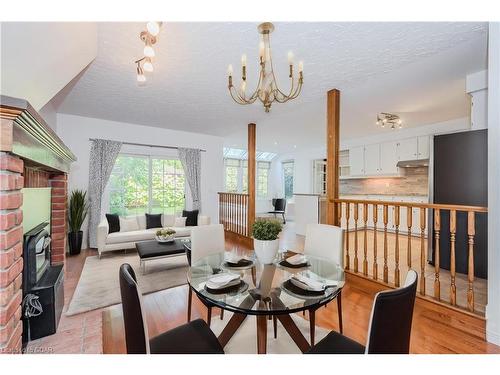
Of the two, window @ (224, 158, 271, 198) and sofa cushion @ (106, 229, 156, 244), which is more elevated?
window @ (224, 158, 271, 198)

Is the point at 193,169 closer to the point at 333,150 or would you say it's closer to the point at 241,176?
the point at 333,150

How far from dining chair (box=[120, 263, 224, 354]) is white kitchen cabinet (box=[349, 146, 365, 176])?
6.28 metres

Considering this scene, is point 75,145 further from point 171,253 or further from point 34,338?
point 34,338

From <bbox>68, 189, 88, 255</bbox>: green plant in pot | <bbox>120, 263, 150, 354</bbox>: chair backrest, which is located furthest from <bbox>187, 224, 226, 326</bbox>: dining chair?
<bbox>68, 189, 88, 255</bbox>: green plant in pot

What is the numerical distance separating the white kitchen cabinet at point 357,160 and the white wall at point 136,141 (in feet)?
12.6

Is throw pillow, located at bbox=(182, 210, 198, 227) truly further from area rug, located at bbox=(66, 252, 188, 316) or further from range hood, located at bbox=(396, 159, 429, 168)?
range hood, located at bbox=(396, 159, 429, 168)

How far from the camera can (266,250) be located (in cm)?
170

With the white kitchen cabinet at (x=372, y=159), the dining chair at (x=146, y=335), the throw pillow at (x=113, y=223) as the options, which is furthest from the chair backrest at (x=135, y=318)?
the white kitchen cabinet at (x=372, y=159)

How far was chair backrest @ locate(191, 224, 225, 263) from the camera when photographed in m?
2.19

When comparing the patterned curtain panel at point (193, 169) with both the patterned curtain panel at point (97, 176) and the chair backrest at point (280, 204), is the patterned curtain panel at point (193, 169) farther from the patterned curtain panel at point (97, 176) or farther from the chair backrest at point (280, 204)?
the chair backrest at point (280, 204)

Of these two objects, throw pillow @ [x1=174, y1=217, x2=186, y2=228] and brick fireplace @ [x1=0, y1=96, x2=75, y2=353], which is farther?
throw pillow @ [x1=174, y1=217, x2=186, y2=228]

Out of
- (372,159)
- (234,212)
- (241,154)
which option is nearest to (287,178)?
(241,154)
